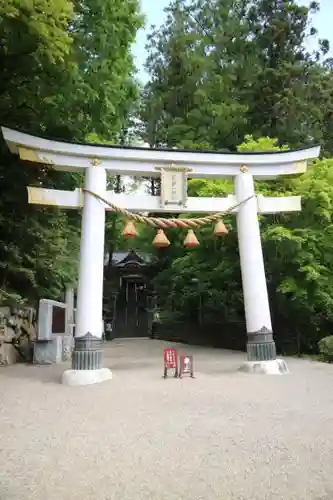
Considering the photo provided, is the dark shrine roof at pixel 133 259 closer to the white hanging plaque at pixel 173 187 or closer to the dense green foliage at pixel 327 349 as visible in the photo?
the dense green foliage at pixel 327 349

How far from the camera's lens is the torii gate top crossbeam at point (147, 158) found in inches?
340

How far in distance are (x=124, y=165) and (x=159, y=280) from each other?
41.1ft

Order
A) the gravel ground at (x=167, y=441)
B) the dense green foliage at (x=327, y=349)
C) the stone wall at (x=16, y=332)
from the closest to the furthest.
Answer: the gravel ground at (x=167, y=441) → the stone wall at (x=16, y=332) → the dense green foliage at (x=327, y=349)

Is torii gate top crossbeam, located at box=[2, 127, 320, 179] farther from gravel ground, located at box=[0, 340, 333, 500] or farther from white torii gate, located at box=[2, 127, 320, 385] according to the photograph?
gravel ground, located at box=[0, 340, 333, 500]

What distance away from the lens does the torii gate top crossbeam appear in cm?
865

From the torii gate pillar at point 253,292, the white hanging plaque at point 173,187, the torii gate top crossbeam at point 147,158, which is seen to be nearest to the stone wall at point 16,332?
the torii gate top crossbeam at point 147,158

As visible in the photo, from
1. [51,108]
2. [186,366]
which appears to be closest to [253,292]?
[186,366]

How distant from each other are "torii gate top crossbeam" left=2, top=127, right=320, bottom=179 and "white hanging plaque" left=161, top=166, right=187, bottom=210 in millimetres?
181

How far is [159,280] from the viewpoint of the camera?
21203mm

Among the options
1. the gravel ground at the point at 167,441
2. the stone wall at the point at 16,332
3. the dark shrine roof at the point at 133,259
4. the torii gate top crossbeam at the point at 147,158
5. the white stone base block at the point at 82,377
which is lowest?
the gravel ground at the point at 167,441

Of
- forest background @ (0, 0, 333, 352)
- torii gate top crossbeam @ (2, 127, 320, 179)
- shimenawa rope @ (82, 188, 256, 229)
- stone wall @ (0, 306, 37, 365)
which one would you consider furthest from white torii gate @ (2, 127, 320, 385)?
stone wall @ (0, 306, 37, 365)

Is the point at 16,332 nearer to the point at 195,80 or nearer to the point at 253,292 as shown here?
the point at 253,292

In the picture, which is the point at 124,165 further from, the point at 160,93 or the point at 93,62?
the point at 160,93

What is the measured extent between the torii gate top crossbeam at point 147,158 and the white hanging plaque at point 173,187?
181 mm
